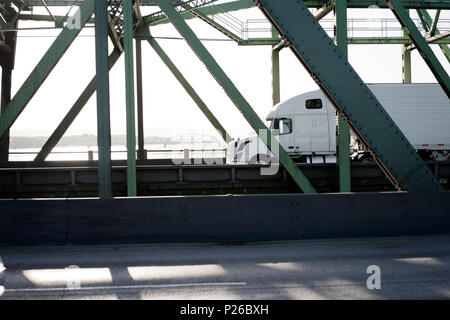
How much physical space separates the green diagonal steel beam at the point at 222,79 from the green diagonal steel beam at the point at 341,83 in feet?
9.68

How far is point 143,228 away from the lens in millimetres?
8898

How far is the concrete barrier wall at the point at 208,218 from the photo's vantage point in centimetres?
888

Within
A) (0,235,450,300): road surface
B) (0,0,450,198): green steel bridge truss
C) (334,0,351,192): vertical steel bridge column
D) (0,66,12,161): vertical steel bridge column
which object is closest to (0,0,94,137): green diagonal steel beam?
(0,0,450,198): green steel bridge truss

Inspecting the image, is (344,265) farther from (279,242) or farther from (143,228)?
(143,228)

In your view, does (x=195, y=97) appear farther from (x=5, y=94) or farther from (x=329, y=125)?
(x=5, y=94)

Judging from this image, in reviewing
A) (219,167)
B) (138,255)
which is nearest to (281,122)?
(219,167)

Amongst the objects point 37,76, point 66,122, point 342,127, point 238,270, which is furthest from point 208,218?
point 66,122

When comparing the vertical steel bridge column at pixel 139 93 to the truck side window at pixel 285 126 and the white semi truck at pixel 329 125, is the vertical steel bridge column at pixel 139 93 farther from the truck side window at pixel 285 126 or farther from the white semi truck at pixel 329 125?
the truck side window at pixel 285 126

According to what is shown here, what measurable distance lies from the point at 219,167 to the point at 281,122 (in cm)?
619

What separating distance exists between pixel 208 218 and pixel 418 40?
251 inches

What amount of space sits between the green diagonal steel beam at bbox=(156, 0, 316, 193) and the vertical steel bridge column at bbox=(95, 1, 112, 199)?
1.87m

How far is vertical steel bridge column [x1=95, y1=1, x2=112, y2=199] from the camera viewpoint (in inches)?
368
